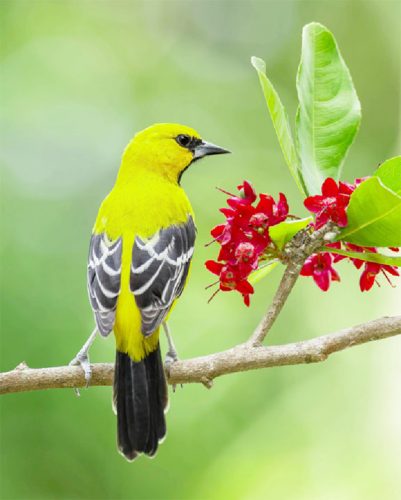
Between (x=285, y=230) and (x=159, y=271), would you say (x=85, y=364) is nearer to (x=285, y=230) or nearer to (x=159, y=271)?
(x=159, y=271)

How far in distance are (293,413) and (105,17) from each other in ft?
21.3

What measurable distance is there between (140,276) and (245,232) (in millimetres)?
1127

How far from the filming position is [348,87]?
324 centimetres

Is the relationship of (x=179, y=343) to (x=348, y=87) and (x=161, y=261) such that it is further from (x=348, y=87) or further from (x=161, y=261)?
(x=348, y=87)

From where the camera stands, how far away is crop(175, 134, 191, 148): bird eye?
17.7 feet

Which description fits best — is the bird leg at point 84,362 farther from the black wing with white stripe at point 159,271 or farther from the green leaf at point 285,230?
the green leaf at point 285,230

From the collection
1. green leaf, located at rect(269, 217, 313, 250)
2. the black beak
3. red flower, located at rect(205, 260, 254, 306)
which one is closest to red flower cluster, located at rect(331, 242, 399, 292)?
green leaf, located at rect(269, 217, 313, 250)

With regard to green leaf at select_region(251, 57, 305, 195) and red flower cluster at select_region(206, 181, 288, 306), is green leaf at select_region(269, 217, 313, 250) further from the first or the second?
green leaf at select_region(251, 57, 305, 195)

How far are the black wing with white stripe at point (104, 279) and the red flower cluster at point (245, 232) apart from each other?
846mm

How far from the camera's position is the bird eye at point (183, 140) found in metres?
5.38

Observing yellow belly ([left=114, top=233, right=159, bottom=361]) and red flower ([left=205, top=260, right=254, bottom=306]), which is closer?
red flower ([left=205, top=260, right=254, bottom=306])

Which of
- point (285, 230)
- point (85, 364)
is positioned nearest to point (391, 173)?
point (285, 230)

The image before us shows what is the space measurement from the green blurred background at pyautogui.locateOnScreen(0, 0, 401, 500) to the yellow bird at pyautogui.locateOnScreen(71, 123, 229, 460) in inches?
87.1

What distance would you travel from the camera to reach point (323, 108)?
3.25 meters
